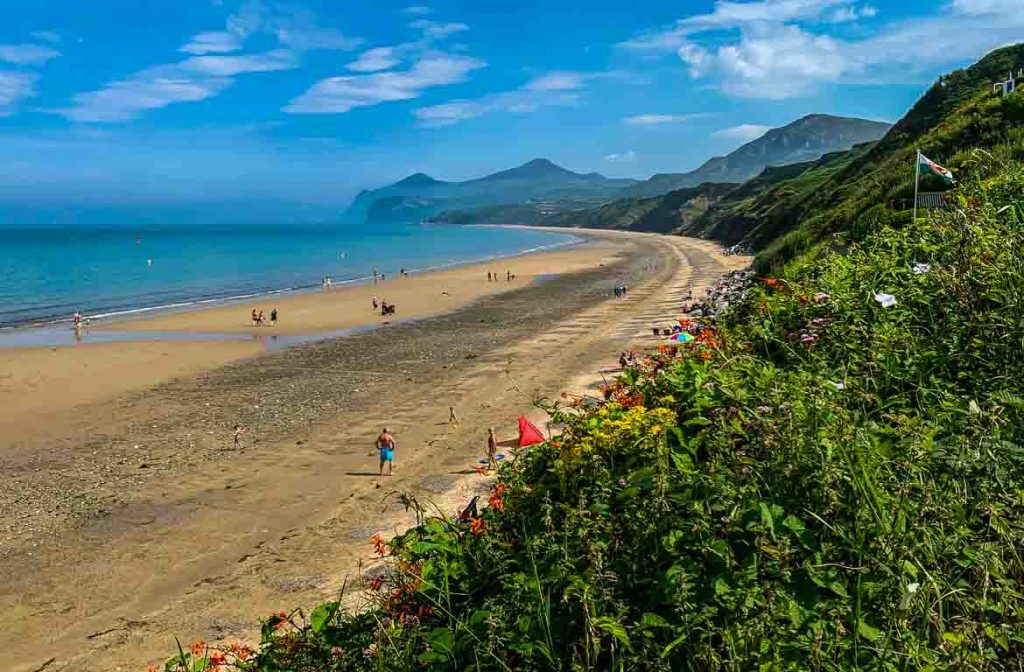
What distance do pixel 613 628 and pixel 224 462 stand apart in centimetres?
1431

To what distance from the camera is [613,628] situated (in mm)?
3303

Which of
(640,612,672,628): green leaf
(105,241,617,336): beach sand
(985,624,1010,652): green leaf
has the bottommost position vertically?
(105,241,617,336): beach sand

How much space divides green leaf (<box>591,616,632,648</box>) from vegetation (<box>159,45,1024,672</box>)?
21mm

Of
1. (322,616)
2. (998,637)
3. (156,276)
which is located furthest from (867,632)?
Result: (156,276)

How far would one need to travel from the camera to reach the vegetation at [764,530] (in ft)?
10.1

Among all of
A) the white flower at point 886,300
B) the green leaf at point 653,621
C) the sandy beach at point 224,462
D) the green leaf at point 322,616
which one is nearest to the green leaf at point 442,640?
the green leaf at point 322,616

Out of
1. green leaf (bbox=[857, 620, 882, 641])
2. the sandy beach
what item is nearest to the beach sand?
the sandy beach

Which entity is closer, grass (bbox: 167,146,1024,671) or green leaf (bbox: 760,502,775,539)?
grass (bbox: 167,146,1024,671)

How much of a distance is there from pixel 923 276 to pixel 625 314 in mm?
28768

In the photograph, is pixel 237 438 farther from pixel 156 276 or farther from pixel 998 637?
pixel 156 276

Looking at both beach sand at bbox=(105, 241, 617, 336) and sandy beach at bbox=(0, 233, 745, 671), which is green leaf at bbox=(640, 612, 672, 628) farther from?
beach sand at bbox=(105, 241, 617, 336)

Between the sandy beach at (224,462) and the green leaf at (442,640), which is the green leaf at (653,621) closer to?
the green leaf at (442,640)

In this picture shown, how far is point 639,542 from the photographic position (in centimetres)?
379

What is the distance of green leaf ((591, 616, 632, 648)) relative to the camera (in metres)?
3.25
